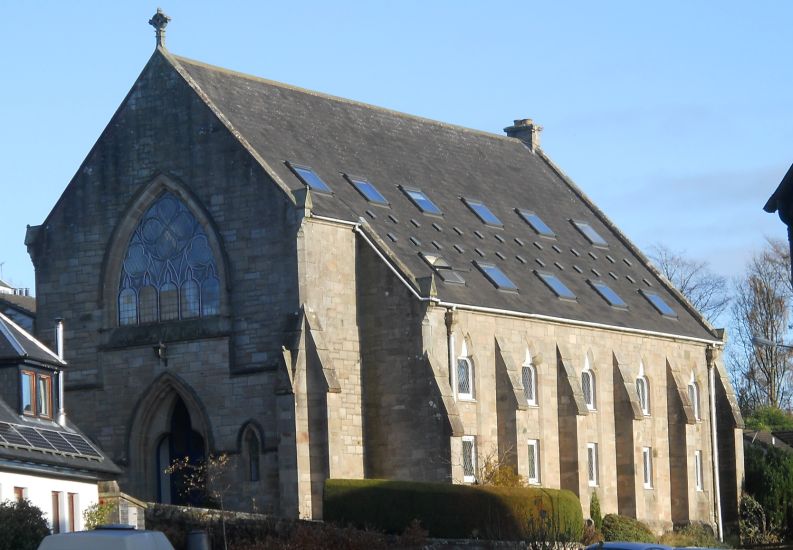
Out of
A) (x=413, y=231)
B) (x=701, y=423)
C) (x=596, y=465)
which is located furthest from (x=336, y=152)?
(x=701, y=423)

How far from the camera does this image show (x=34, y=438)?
4259 cm

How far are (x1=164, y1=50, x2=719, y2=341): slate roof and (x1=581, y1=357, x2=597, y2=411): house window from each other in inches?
62.6

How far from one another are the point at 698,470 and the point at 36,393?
92.3 ft

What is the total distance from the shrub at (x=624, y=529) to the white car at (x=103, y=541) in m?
27.9

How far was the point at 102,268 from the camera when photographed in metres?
55.5

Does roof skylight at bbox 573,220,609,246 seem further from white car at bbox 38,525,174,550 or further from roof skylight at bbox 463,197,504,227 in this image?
white car at bbox 38,525,174,550

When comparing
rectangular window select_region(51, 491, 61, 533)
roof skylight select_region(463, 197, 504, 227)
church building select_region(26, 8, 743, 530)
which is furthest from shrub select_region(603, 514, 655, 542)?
rectangular window select_region(51, 491, 61, 533)

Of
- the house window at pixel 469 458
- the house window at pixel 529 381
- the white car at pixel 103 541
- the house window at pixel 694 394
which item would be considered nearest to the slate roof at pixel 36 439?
the white car at pixel 103 541

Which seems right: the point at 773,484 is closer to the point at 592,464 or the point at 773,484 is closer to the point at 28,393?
the point at 592,464

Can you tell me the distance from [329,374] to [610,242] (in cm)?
2070

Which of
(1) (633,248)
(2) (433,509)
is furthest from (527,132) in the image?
(2) (433,509)

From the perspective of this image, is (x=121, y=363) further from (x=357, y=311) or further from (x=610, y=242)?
(x=610, y=242)

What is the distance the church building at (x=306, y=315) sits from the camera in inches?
2047

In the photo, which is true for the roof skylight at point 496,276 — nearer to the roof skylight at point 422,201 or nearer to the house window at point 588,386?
the roof skylight at point 422,201
